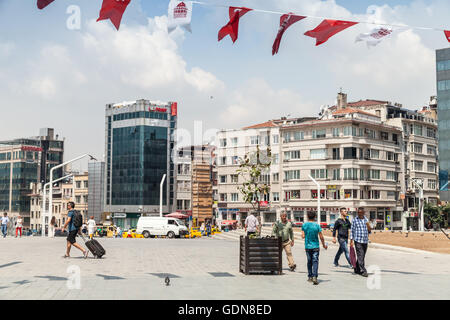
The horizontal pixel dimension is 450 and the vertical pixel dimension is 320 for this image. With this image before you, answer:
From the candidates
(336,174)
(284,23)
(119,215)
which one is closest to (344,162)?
(336,174)

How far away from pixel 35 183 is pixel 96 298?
154m

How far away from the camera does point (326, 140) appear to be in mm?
81188

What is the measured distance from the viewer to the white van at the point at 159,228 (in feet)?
159

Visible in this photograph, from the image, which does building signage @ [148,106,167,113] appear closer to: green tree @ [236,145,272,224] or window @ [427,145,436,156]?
window @ [427,145,436,156]

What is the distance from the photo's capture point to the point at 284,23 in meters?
13.2

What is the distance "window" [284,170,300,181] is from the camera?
8382 cm

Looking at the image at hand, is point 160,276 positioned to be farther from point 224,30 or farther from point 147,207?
point 147,207

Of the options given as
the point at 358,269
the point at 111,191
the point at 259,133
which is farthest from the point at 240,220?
the point at 358,269

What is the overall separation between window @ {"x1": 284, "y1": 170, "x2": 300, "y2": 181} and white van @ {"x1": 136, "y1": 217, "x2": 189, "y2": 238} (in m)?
37.4

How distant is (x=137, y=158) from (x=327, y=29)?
10872cm

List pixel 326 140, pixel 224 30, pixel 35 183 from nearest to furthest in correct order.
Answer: pixel 224 30, pixel 326 140, pixel 35 183

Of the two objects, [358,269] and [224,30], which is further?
[358,269]

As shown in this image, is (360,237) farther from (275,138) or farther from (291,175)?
(275,138)

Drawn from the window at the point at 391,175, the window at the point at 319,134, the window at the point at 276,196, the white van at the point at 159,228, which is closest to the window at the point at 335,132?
the window at the point at 319,134
